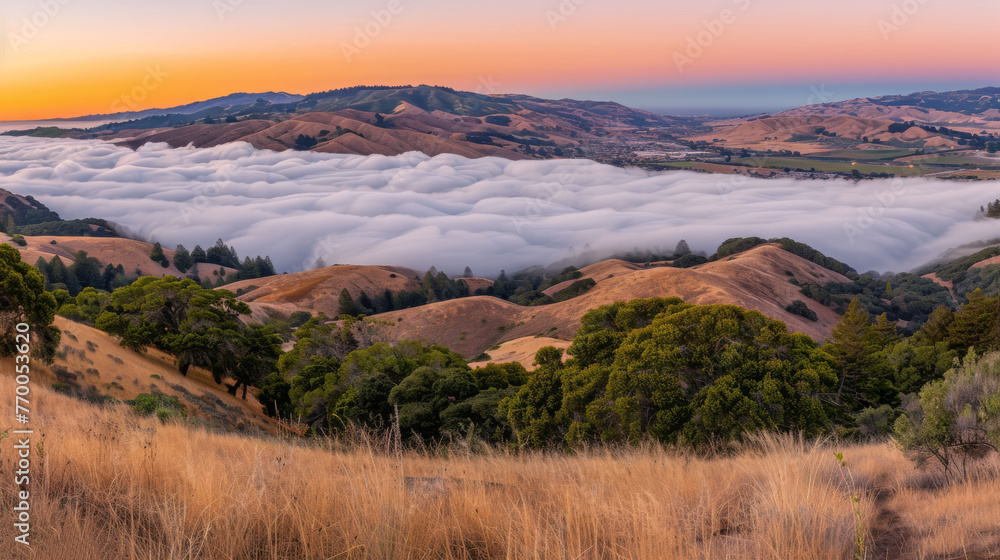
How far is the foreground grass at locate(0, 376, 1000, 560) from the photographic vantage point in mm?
3338

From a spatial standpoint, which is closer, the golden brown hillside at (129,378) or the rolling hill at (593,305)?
the golden brown hillside at (129,378)

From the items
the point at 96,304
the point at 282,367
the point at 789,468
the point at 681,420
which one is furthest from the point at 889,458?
the point at 96,304

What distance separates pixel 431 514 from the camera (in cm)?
383

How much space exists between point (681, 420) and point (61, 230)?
180 metres

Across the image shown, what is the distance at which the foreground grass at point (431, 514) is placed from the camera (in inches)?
131

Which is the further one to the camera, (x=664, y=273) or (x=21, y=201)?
(x=21, y=201)

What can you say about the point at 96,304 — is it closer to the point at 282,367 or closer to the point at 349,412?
the point at 282,367

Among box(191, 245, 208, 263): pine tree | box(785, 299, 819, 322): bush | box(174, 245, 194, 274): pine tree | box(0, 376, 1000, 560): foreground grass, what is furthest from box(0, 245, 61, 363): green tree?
box(191, 245, 208, 263): pine tree

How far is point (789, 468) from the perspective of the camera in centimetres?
539

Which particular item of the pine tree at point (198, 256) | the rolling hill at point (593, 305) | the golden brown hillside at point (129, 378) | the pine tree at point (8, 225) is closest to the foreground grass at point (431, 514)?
the golden brown hillside at point (129, 378)

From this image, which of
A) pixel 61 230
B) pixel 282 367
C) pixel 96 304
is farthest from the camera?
pixel 61 230

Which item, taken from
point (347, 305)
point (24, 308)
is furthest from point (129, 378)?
point (347, 305)
